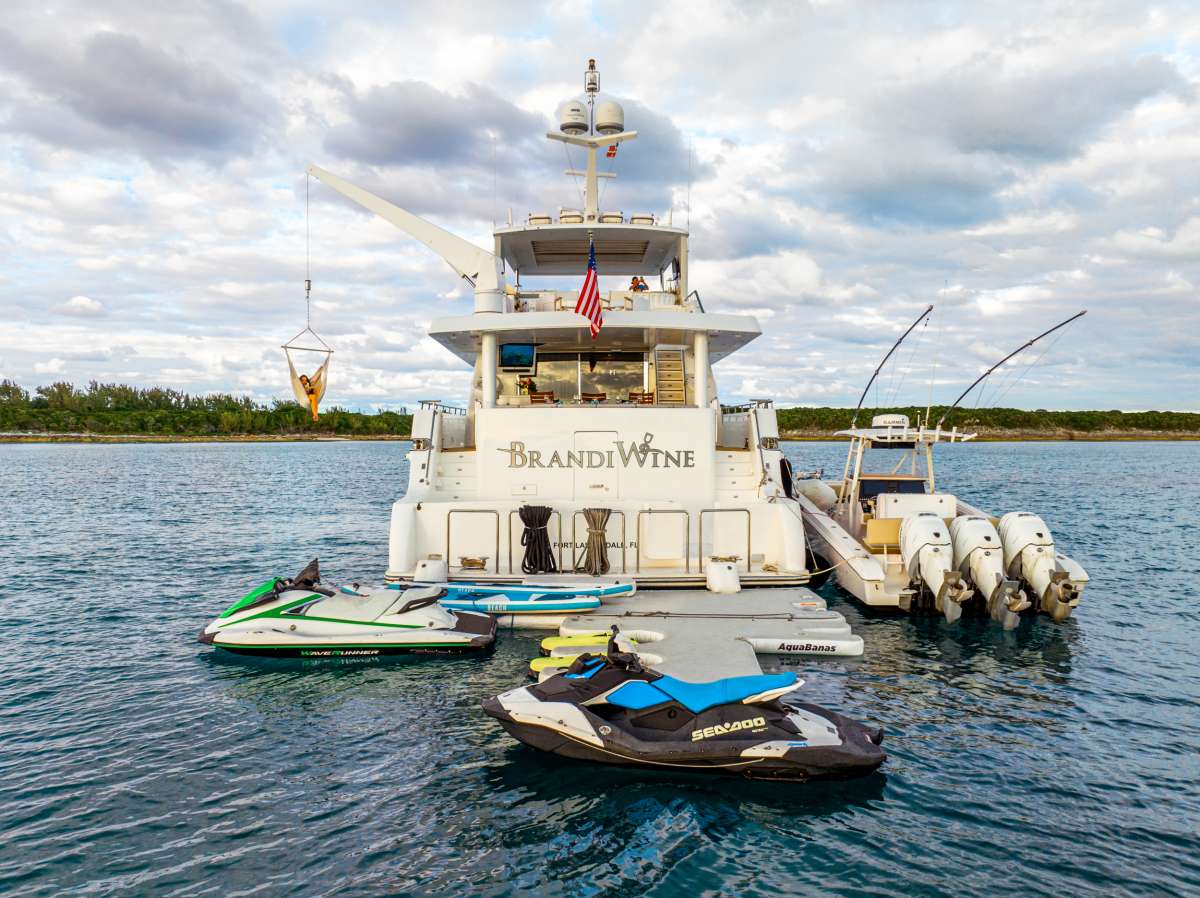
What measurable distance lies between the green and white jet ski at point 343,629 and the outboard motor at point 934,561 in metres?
7.91

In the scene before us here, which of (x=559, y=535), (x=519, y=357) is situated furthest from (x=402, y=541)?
(x=519, y=357)

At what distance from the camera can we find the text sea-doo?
6.86 metres

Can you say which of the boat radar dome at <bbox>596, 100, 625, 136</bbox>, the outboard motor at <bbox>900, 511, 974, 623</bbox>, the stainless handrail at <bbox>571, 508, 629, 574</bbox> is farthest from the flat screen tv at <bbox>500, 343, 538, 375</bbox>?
the outboard motor at <bbox>900, 511, 974, 623</bbox>

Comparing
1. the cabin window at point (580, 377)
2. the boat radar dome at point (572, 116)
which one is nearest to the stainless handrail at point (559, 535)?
the cabin window at point (580, 377)

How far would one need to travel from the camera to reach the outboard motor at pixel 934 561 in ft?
40.9

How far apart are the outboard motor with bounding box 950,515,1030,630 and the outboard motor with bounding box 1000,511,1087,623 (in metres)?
0.33

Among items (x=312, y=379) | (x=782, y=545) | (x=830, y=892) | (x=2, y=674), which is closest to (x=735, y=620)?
(x=782, y=545)

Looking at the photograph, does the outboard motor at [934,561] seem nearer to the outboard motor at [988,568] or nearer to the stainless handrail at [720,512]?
the outboard motor at [988,568]

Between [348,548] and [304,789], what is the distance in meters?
17.0

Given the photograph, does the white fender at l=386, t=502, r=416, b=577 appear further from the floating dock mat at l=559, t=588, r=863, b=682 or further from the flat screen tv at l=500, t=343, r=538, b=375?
the flat screen tv at l=500, t=343, r=538, b=375

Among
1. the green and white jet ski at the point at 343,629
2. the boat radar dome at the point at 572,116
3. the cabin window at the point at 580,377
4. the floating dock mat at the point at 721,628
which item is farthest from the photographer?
the boat radar dome at the point at 572,116

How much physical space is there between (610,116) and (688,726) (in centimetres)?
1450

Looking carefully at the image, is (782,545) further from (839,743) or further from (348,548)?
(348,548)

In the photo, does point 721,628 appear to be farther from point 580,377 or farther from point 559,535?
point 580,377
